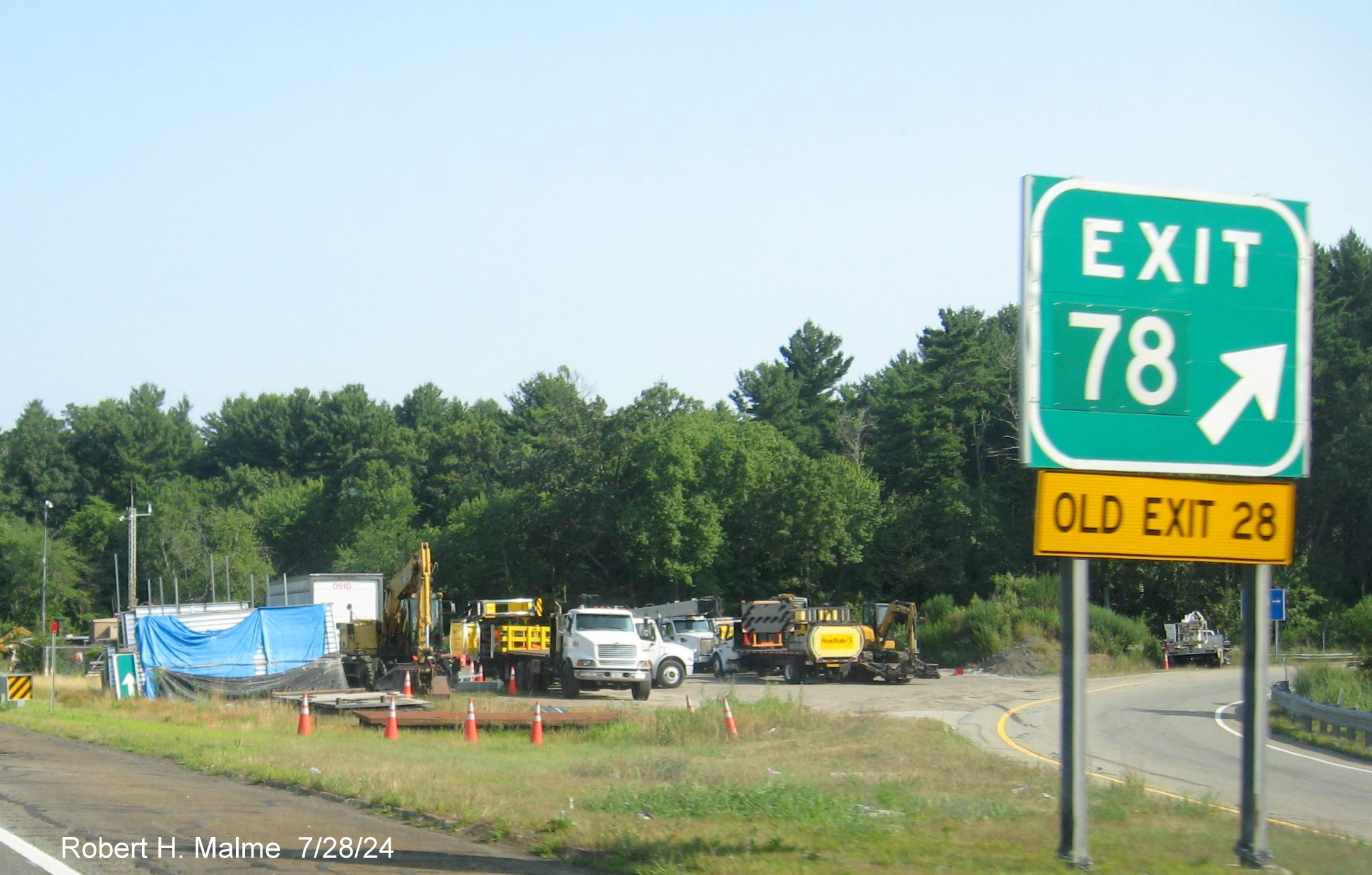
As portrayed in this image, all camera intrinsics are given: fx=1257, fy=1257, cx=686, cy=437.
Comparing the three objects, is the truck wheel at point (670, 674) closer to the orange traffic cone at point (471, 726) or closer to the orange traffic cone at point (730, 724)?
the orange traffic cone at point (471, 726)

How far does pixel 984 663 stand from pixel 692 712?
2884 cm

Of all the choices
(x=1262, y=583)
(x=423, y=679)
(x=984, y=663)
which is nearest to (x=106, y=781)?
(x=1262, y=583)

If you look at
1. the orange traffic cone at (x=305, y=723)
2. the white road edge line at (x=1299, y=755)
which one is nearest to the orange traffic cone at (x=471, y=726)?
the orange traffic cone at (x=305, y=723)

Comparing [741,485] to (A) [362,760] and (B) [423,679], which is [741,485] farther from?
(A) [362,760]

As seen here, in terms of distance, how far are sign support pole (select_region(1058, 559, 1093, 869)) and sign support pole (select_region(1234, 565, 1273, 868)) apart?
989 mm

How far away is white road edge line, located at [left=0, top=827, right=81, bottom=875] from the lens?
8.55 m

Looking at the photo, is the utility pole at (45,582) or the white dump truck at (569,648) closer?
the white dump truck at (569,648)

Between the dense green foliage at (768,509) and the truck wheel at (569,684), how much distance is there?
21159 millimetres

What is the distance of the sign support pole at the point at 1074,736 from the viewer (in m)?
7.57

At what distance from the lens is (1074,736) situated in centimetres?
759

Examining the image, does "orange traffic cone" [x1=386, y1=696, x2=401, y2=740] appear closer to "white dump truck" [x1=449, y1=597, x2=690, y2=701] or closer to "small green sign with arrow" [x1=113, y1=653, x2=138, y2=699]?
"white dump truck" [x1=449, y1=597, x2=690, y2=701]

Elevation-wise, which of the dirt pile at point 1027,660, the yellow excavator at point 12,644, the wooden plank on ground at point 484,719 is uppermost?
the wooden plank on ground at point 484,719

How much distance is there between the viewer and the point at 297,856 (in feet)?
29.8

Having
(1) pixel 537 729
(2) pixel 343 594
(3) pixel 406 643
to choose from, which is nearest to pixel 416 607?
(3) pixel 406 643
